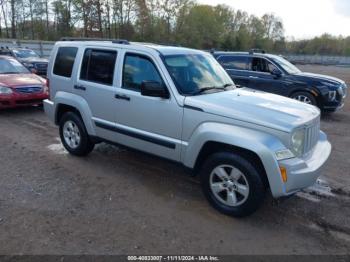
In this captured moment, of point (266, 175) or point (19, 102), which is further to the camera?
point (19, 102)

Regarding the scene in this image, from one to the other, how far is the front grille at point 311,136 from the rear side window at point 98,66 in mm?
2792

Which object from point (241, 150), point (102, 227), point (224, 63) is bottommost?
point (102, 227)

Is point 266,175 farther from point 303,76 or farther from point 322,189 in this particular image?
point 303,76

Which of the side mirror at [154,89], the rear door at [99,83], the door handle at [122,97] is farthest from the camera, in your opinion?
the rear door at [99,83]

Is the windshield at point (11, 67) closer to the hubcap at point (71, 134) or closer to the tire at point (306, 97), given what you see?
the hubcap at point (71, 134)

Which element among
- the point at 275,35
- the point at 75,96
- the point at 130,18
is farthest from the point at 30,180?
the point at 275,35

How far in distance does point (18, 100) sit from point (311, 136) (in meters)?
7.56

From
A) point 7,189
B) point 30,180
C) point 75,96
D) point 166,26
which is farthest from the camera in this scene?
point 166,26

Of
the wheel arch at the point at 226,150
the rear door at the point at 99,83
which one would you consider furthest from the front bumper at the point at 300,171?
the rear door at the point at 99,83

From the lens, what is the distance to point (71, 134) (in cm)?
564

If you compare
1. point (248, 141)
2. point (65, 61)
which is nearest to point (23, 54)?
point (65, 61)

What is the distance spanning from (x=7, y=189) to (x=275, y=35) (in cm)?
12997

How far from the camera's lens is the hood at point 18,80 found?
8.62 metres

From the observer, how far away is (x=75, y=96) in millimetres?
5270
